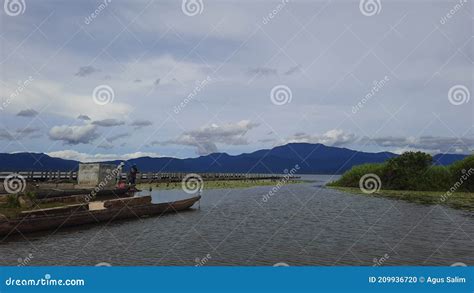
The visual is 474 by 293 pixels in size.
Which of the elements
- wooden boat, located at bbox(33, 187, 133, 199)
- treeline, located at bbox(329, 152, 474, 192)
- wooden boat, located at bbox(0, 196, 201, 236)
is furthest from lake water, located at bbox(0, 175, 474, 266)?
treeline, located at bbox(329, 152, 474, 192)

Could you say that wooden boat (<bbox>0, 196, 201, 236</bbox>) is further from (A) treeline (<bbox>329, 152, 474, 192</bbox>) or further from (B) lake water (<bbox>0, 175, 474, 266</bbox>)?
(A) treeline (<bbox>329, 152, 474, 192</bbox>)

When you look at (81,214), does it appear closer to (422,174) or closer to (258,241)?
(258,241)

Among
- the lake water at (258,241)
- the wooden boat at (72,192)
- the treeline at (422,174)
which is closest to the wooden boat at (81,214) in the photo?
the lake water at (258,241)

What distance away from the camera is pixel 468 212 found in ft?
131

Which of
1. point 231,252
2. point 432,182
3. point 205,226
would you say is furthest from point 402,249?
point 432,182

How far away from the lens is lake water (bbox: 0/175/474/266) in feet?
67.3

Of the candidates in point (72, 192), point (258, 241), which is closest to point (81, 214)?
point (72, 192)

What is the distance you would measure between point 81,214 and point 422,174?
56.6m

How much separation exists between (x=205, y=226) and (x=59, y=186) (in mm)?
25009

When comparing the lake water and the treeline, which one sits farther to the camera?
the treeline

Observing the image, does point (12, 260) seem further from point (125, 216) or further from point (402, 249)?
point (402, 249)

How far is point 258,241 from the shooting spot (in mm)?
24906

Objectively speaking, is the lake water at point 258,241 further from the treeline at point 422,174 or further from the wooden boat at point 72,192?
the treeline at point 422,174

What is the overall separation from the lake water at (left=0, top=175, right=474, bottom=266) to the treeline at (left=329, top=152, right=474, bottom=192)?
26.2 metres
